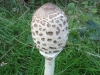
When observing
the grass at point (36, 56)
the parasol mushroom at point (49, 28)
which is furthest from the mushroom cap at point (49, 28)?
the grass at point (36, 56)

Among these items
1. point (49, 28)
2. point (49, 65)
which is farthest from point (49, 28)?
point (49, 65)

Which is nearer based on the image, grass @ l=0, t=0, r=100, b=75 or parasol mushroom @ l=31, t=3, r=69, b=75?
parasol mushroom @ l=31, t=3, r=69, b=75

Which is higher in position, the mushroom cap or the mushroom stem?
the mushroom cap

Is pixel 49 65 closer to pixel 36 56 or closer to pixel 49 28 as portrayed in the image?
pixel 49 28

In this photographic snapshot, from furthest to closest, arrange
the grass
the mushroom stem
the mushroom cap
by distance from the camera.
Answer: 1. the grass
2. the mushroom stem
3. the mushroom cap

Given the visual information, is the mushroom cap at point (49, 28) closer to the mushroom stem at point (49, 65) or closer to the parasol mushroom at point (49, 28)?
the parasol mushroom at point (49, 28)

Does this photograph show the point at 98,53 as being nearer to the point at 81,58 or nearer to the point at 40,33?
the point at 81,58

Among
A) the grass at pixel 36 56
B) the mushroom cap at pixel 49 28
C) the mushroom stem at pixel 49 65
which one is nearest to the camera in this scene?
the mushroom cap at pixel 49 28

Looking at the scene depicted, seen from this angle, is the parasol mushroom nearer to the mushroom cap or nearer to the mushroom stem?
the mushroom cap

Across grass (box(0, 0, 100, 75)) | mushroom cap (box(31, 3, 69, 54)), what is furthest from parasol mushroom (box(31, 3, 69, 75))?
grass (box(0, 0, 100, 75))
